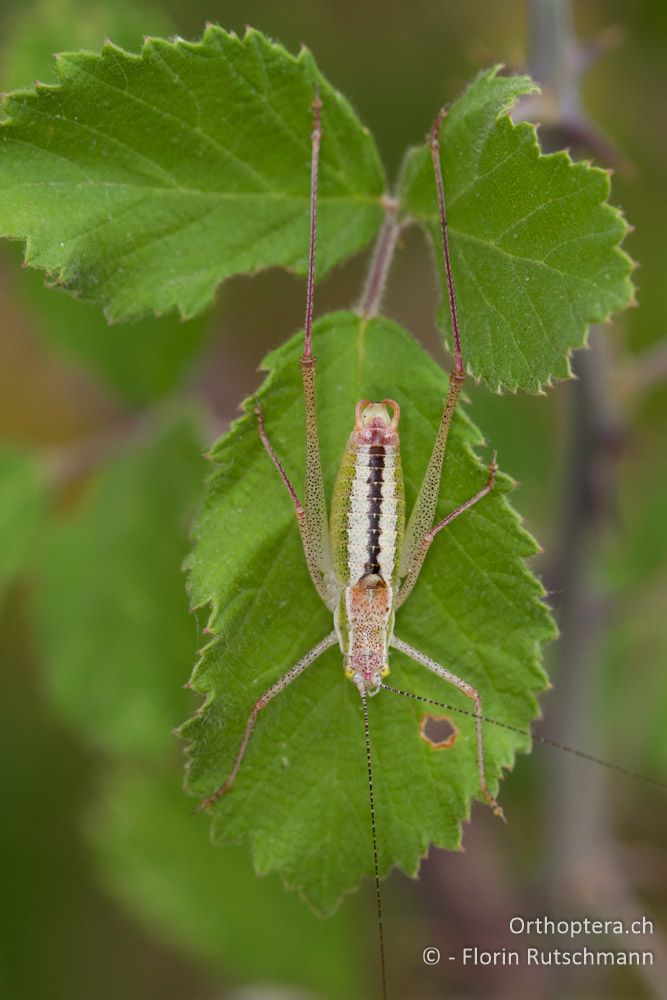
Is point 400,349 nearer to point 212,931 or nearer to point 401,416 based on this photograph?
point 401,416

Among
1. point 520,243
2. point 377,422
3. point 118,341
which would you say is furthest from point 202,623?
point 520,243

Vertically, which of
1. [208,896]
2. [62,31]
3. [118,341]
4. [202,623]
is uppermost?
→ [62,31]

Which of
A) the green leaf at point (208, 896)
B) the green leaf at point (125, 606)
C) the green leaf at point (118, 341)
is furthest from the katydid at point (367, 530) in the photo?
the green leaf at point (208, 896)

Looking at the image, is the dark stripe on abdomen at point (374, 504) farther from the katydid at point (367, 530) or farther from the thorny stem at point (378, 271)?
the thorny stem at point (378, 271)

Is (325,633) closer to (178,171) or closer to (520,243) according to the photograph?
(520,243)

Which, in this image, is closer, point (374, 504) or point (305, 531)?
point (305, 531)

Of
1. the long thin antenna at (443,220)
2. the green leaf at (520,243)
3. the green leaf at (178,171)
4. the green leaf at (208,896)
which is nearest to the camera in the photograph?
the green leaf at (520,243)

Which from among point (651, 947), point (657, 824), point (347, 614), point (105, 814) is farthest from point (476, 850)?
point (347, 614)
